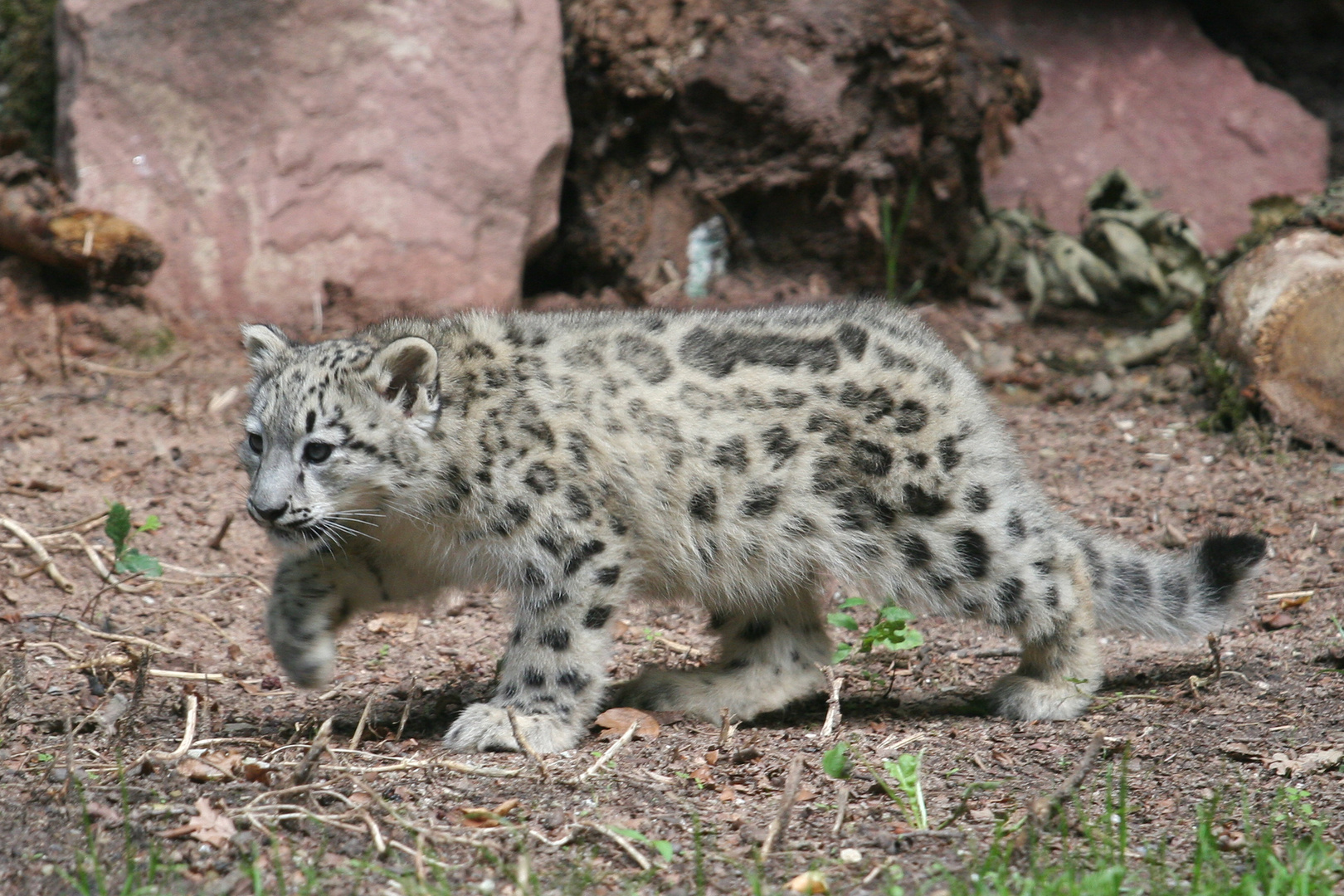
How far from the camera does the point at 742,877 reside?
4.05 m

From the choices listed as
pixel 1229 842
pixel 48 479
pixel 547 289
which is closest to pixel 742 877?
pixel 1229 842

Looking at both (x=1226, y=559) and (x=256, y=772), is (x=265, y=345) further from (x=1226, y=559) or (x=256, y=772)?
(x=1226, y=559)

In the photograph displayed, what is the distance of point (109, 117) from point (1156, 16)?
9.17 metres

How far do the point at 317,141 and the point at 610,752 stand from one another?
6.67m

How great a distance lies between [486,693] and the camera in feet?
19.7

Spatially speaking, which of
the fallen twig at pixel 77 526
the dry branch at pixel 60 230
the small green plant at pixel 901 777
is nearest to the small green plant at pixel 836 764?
the small green plant at pixel 901 777

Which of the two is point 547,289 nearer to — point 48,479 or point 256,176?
point 256,176

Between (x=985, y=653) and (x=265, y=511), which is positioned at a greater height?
(x=265, y=511)

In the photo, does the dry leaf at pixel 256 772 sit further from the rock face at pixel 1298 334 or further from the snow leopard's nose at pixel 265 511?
the rock face at pixel 1298 334

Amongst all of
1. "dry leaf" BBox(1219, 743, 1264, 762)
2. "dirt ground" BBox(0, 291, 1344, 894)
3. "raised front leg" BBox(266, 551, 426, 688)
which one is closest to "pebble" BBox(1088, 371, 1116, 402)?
"dirt ground" BBox(0, 291, 1344, 894)

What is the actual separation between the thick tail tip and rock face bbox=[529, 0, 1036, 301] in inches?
205

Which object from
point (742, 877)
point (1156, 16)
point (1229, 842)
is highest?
point (1156, 16)

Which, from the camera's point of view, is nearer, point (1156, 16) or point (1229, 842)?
point (1229, 842)

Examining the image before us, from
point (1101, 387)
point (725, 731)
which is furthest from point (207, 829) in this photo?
point (1101, 387)
